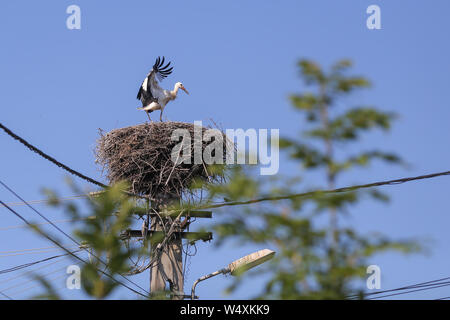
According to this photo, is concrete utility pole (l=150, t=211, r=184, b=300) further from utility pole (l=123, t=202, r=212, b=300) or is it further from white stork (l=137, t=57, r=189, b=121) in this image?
white stork (l=137, t=57, r=189, b=121)

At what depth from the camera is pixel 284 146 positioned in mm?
3703

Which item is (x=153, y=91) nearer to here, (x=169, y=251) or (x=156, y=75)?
(x=156, y=75)

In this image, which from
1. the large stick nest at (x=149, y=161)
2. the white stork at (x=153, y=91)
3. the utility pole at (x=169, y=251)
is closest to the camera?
the utility pole at (x=169, y=251)

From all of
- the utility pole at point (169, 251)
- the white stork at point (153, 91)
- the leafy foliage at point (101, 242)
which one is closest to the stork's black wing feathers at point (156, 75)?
the white stork at point (153, 91)

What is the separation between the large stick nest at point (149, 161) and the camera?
11.4 metres

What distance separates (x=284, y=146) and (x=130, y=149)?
854cm

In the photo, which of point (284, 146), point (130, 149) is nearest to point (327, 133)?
point (284, 146)

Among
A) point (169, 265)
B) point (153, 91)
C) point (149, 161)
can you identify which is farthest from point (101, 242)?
point (153, 91)

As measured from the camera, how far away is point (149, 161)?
1168 centimetres

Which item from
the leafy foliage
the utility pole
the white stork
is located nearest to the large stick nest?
the utility pole

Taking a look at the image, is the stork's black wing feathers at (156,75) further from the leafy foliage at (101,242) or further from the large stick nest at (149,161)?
the leafy foliage at (101,242)

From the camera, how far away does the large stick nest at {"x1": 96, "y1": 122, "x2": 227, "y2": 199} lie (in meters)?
11.4

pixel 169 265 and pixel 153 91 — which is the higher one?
pixel 153 91

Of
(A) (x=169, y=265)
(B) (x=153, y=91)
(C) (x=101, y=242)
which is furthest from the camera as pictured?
(B) (x=153, y=91)
